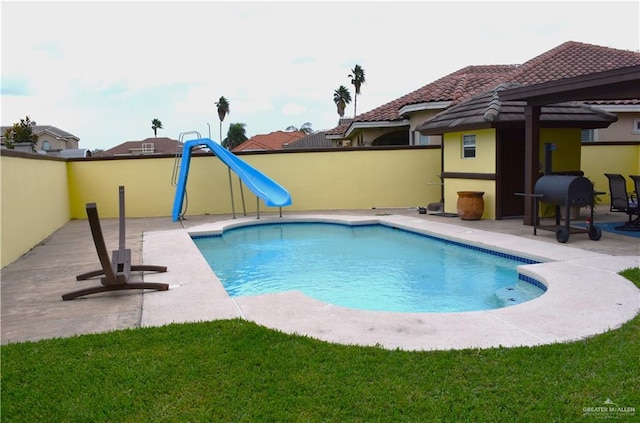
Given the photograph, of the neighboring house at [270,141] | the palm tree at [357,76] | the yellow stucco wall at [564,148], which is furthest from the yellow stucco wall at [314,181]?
the palm tree at [357,76]

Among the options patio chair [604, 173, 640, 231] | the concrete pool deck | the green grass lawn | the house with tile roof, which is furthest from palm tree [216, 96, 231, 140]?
the green grass lawn

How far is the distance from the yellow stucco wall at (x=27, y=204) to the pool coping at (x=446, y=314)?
3.05m

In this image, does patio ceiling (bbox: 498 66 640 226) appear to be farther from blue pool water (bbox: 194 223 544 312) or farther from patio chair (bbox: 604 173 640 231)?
blue pool water (bbox: 194 223 544 312)

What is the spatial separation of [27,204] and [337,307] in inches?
288

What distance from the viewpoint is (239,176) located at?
14102mm

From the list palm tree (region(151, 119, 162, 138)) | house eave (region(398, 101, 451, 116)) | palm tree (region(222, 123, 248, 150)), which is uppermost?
palm tree (region(151, 119, 162, 138))

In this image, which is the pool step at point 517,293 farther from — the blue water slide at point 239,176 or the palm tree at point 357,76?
the palm tree at point 357,76

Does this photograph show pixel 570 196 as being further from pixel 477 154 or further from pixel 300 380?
pixel 300 380

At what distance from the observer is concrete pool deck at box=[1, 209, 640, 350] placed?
4.43 m

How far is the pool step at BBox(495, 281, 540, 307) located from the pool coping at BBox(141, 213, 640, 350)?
0.17m

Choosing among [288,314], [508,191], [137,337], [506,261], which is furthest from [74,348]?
[508,191]

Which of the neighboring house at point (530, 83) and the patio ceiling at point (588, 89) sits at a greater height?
the neighboring house at point (530, 83)

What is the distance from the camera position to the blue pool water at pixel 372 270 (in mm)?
6754

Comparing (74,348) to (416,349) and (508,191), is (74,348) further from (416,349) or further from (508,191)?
(508,191)
